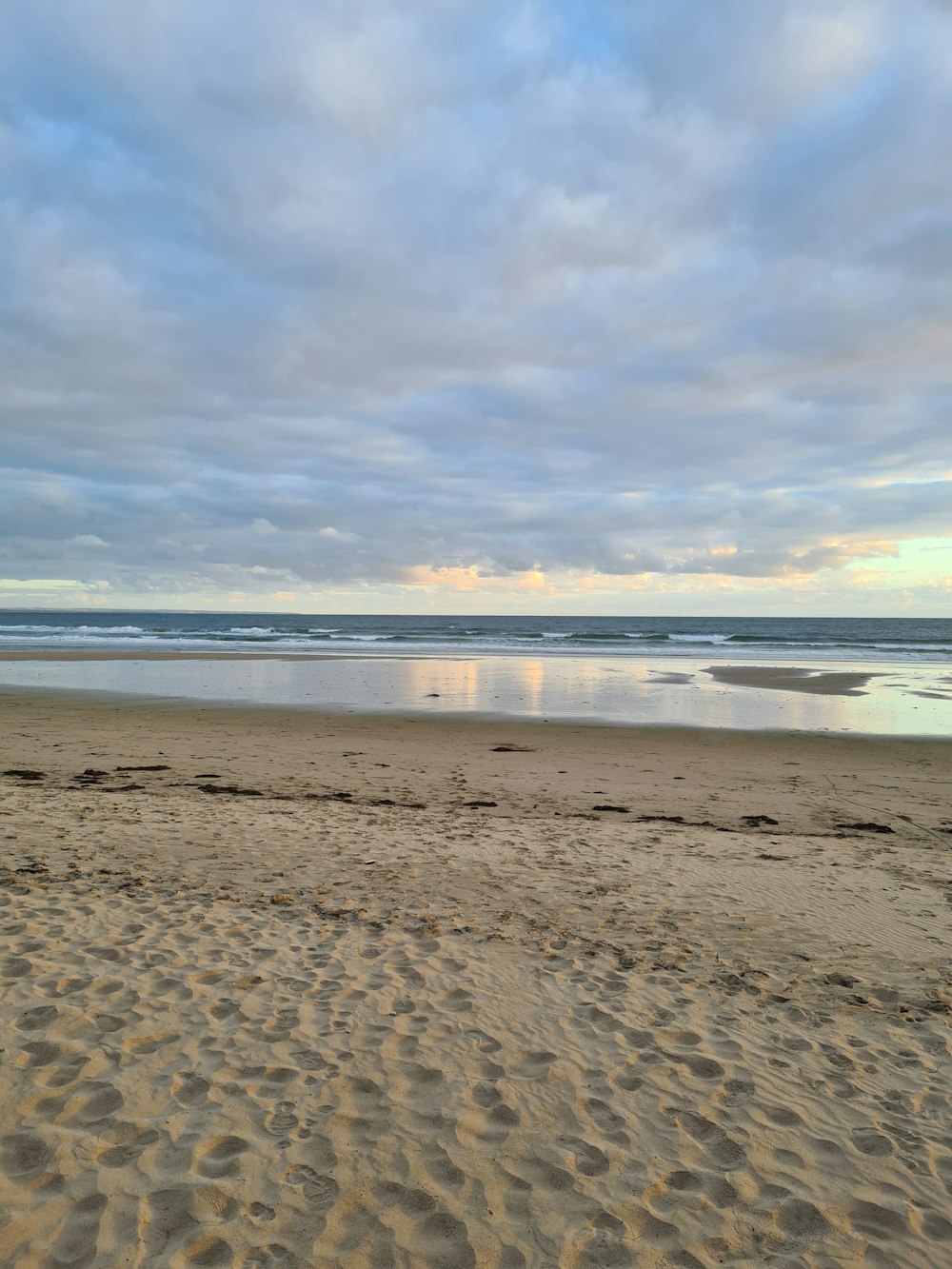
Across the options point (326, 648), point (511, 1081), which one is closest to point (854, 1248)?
point (511, 1081)

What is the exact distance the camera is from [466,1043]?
13.5ft

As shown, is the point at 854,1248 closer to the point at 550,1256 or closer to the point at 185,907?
the point at 550,1256

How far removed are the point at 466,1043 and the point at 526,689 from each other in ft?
67.8

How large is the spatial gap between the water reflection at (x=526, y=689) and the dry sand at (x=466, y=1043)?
10.8 meters

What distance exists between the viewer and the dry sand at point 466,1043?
2.91 metres

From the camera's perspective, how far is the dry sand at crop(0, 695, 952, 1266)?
115 inches

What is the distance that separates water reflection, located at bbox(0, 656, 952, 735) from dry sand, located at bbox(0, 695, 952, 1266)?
35.3 feet

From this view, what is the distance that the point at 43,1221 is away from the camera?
2.78 m

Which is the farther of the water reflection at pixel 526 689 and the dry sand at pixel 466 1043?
the water reflection at pixel 526 689

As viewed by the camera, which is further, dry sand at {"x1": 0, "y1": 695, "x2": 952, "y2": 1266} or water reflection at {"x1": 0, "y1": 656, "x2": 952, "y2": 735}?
water reflection at {"x1": 0, "y1": 656, "x2": 952, "y2": 735}

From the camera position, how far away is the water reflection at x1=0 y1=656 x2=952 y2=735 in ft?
63.0

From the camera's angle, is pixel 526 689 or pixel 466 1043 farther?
pixel 526 689

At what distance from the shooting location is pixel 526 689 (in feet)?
81.1

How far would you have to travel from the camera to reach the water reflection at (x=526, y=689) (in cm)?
1919
